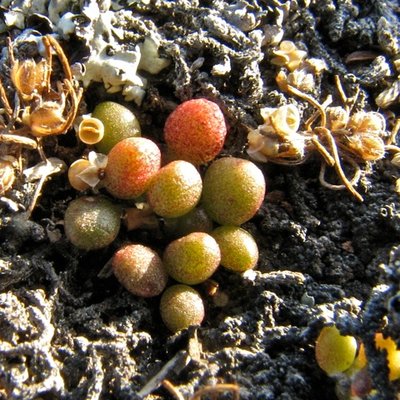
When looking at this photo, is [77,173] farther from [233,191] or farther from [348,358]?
[348,358]

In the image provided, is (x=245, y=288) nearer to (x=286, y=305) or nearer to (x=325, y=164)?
(x=286, y=305)

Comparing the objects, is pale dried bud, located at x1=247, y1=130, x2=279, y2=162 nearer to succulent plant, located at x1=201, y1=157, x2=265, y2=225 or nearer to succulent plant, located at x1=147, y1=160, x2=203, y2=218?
succulent plant, located at x1=201, y1=157, x2=265, y2=225

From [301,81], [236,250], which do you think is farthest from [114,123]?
[301,81]

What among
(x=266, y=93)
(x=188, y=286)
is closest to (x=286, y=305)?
(x=188, y=286)

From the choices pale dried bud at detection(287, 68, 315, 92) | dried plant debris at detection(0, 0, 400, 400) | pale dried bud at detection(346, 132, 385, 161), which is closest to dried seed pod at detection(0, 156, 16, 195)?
dried plant debris at detection(0, 0, 400, 400)

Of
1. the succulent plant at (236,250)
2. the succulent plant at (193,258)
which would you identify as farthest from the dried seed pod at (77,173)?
the succulent plant at (236,250)

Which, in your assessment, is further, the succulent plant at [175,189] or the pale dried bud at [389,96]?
the pale dried bud at [389,96]

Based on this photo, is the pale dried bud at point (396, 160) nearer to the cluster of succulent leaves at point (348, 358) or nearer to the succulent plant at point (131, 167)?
the cluster of succulent leaves at point (348, 358)
